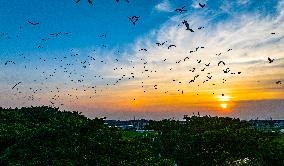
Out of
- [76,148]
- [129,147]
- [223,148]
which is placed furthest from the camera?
[223,148]

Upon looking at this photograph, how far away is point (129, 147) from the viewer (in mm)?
29094

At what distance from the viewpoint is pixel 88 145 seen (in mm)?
28266

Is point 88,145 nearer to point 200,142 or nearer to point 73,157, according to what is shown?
point 73,157

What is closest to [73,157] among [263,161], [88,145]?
[88,145]

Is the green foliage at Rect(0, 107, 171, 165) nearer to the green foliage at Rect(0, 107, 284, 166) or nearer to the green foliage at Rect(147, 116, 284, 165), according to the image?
the green foliage at Rect(0, 107, 284, 166)

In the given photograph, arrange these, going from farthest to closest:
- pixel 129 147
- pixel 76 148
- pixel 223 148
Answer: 1. pixel 223 148
2. pixel 129 147
3. pixel 76 148

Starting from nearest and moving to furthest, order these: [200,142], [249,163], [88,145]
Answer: [249,163] < [88,145] < [200,142]

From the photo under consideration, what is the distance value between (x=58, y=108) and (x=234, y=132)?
32.9 meters

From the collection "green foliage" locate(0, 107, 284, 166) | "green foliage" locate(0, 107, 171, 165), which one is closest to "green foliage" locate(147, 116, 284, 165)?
"green foliage" locate(0, 107, 284, 166)

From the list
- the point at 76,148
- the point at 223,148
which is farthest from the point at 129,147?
the point at 223,148

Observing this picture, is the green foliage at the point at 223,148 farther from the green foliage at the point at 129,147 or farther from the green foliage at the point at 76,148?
the green foliage at the point at 76,148

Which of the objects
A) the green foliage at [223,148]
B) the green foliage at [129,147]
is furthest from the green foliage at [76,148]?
the green foliage at [223,148]

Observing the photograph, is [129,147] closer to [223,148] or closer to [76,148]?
[76,148]

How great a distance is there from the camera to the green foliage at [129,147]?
26906 millimetres
